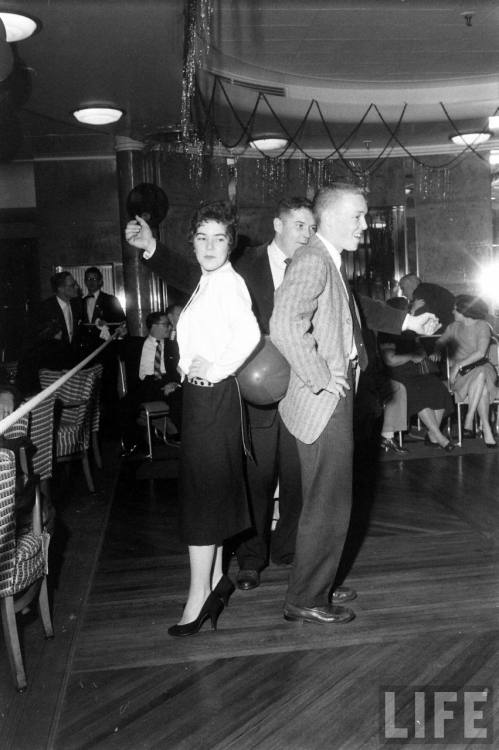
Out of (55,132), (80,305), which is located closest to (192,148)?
(55,132)

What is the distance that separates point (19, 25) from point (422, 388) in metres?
4.19

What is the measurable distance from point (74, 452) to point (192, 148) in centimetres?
623

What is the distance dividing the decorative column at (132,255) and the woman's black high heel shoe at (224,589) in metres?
7.03

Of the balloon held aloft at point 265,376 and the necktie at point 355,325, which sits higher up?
the necktie at point 355,325

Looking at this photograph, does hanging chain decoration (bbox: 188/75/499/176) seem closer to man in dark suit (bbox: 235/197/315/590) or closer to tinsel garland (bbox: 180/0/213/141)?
tinsel garland (bbox: 180/0/213/141)

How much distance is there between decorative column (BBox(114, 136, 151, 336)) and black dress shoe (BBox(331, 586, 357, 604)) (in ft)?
23.1

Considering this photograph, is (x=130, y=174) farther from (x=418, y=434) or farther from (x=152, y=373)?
(x=418, y=434)

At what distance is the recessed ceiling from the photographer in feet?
20.7

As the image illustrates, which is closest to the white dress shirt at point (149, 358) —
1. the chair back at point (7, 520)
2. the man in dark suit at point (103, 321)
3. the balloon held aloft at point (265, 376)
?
the man in dark suit at point (103, 321)

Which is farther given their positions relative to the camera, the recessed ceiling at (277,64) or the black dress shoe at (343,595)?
the recessed ceiling at (277,64)

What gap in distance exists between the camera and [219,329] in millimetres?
2908

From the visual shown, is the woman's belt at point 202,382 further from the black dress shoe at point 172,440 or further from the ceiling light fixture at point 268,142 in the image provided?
the ceiling light fixture at point 268,142

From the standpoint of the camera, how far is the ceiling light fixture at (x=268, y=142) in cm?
1002

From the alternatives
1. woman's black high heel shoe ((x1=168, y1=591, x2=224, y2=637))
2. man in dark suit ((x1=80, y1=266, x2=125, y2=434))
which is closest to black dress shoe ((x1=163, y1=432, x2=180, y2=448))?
man in dark suit ((x1=80, y1=266, x2=125, y2=434))
